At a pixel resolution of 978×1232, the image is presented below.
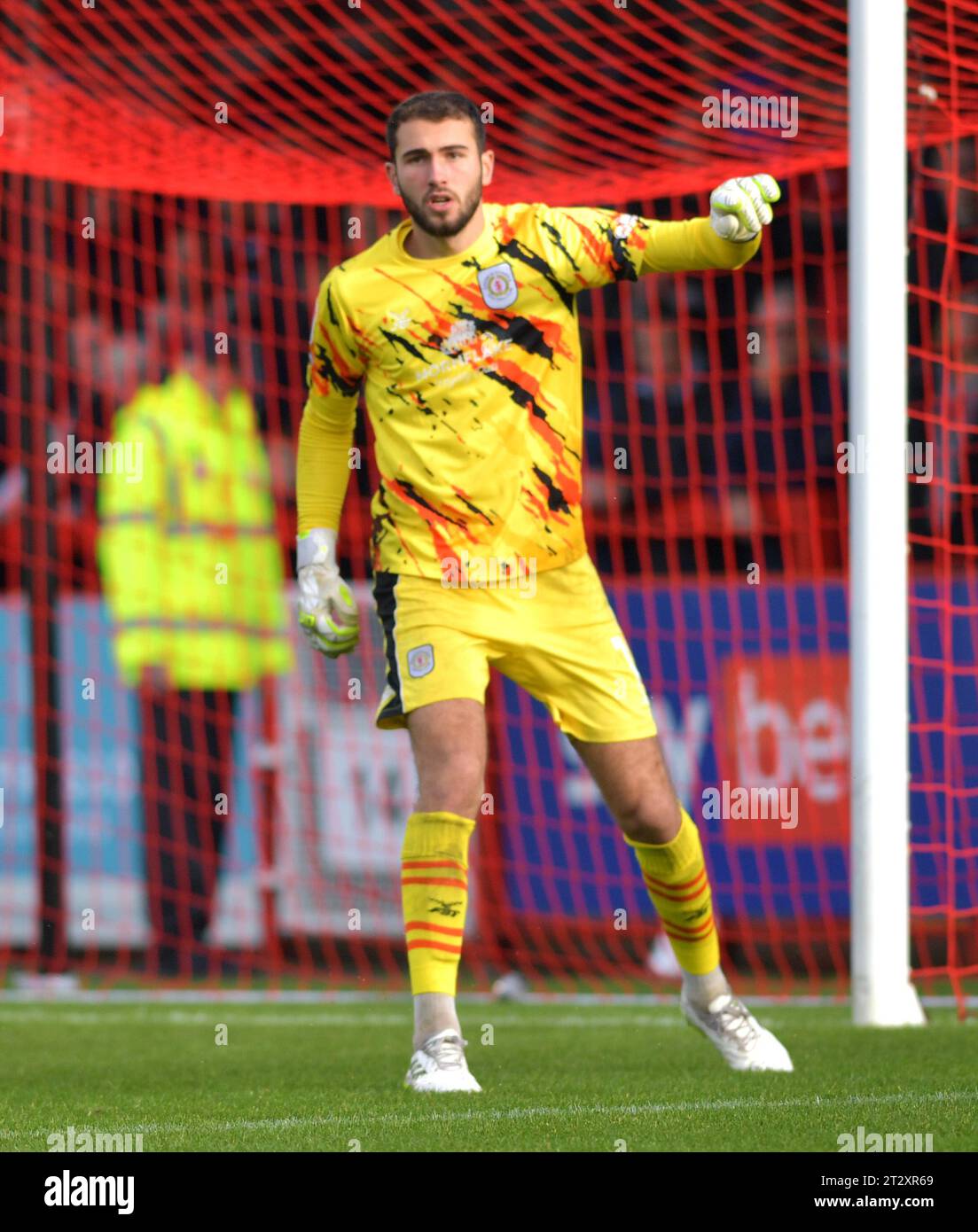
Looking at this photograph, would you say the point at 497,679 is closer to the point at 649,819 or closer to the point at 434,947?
Answer: the point at 649,819

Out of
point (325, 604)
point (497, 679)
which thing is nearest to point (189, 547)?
point (497, 679)

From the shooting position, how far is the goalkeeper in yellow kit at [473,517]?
420cm

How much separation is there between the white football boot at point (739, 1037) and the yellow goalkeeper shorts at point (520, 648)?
0.60m

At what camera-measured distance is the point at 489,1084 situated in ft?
13.9

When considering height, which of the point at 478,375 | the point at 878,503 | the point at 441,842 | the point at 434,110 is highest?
the point at 434,110

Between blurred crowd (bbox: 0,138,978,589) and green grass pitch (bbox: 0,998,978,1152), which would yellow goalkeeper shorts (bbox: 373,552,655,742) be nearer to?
green grass pitch (bbox: 0,998,978,1152)

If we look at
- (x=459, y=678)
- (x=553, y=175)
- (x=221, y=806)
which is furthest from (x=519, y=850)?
(x=459, y=678)

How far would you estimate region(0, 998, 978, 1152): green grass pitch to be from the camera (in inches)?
136

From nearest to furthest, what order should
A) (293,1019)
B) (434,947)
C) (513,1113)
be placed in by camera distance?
(513,1113)
(434,947)
(293,1019)

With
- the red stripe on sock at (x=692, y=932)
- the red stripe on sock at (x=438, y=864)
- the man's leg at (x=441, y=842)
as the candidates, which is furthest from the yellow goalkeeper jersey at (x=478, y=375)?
the red stripe on sock at (x=692, y=932)

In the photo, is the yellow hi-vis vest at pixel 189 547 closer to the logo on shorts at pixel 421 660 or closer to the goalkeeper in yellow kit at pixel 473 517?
the goalkeeper in yellow kit at pixel 473 517

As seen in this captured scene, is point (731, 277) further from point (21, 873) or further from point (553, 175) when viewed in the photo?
point (21, 873)

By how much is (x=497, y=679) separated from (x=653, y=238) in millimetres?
3623

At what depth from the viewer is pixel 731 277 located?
9117mm
